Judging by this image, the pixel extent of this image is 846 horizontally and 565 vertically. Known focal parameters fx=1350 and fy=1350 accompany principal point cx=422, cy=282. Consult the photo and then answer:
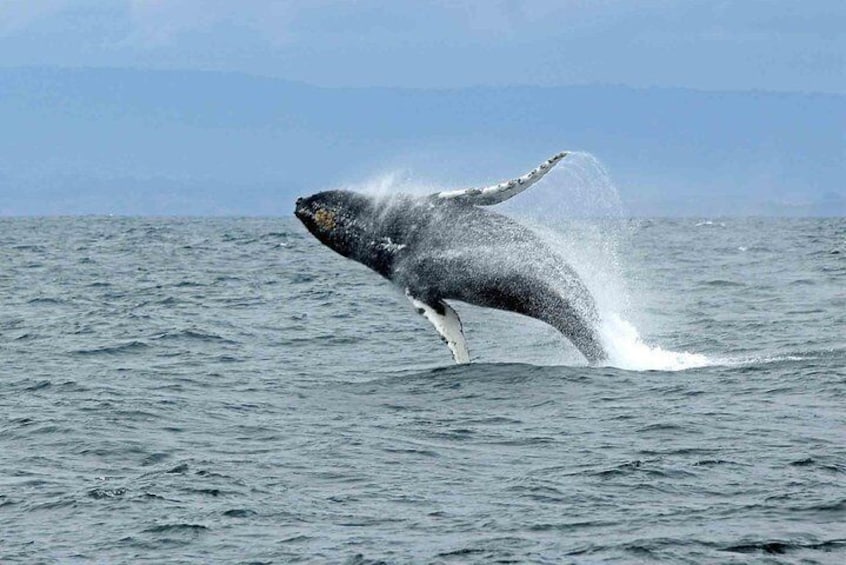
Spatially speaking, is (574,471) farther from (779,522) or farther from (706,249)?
(706,249)

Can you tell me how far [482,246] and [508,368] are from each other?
225cm

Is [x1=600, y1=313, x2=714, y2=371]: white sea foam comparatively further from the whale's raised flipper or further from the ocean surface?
the whale's raised flipper

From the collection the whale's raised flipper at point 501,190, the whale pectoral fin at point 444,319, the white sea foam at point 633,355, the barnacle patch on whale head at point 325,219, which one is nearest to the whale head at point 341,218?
the barnacle patch on whale head at point 325,219

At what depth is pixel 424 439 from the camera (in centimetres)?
1576

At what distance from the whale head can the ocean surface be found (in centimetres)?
115

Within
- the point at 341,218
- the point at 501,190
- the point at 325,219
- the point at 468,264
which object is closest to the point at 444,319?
the point at 468,264

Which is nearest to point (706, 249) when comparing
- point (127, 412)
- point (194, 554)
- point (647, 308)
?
point (647, 308)

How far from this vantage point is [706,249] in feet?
216

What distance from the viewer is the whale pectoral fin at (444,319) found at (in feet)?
62.5

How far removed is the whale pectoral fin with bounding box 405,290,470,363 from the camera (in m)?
19.1

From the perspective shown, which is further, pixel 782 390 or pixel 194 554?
pixel 782 390

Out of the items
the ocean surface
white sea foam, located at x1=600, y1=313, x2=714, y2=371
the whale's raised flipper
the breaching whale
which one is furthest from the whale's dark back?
the ocean surface

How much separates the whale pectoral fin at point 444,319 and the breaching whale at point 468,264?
0.05ft

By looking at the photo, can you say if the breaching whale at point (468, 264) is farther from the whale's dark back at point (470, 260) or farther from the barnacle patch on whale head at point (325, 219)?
the barnacle patch on whale head at point (325, 219)
